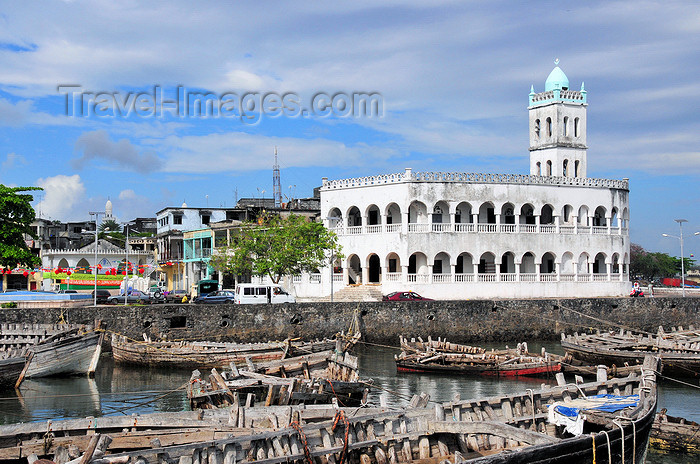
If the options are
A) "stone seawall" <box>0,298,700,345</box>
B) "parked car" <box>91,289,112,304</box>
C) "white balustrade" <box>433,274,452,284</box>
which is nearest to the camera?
"stone seawall" <box>0,298,700,345</box>

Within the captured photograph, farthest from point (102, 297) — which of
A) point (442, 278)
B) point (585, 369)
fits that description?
point (585, 369)

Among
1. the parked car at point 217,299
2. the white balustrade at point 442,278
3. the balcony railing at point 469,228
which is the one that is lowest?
the parked car at point 217,299

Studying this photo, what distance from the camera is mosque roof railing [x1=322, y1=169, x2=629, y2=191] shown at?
175 ft

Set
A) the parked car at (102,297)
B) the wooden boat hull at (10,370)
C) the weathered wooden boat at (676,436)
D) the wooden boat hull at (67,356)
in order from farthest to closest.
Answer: the parked car at (102,297) < the wooden boat hull at (67,356) < the wooden boat hull at (10,370) < the weathered wooden boat at (676,436)

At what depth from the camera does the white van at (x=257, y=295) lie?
43.7m

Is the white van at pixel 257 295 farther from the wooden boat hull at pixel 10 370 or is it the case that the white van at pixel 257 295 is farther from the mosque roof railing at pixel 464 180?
the wooden boat hull at pixel 10 370

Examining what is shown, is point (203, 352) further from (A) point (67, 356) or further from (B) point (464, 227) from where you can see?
(B) point (464, 227)

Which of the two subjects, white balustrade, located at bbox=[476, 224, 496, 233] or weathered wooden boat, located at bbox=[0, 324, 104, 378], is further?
white balustrade, located at bbox=[476, 224, 496, 233]

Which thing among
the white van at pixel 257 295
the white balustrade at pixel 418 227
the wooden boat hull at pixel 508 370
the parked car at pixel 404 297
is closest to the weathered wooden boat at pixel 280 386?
the wooden boat hull at pixel 508 370

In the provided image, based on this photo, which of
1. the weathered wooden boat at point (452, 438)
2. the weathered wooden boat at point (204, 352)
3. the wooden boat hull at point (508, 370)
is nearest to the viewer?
the weathered wooden boat at point (452, 438)

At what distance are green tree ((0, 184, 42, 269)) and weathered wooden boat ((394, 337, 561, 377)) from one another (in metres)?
24.6

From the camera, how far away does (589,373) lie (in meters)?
29.2

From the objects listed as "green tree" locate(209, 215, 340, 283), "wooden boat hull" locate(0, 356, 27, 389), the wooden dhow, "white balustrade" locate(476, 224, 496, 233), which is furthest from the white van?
the wooden dhow

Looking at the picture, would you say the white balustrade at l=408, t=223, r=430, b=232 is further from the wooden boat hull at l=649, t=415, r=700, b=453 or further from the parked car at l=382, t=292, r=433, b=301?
the wooden boat hull at l=649, t=415, r=700, b=453
